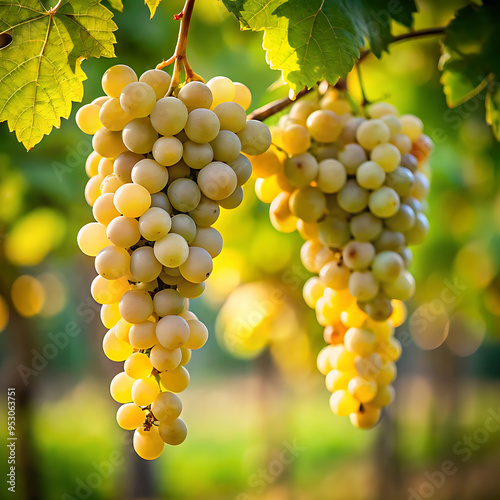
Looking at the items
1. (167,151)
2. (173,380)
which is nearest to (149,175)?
(167,151)

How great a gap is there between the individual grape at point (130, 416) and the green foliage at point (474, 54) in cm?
78

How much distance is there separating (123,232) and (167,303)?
10cm

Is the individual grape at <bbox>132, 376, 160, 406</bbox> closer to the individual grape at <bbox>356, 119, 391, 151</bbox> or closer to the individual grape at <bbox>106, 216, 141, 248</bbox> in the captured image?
the individual grape at <bbox>106, 216, 141, 248</bbox>

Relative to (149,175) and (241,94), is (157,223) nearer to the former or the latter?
(149,175)

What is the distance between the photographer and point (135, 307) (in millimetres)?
586

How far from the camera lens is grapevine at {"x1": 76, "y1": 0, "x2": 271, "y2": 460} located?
587 millimetres

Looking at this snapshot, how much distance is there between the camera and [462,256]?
2459 mm

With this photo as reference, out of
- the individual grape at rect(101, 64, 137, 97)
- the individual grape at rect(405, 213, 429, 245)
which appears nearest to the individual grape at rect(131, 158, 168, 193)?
the individual grape at rect(101, 64, 137, 97)

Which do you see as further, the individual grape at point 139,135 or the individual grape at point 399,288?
the individual grape at point 399,288

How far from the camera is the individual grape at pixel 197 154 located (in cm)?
62

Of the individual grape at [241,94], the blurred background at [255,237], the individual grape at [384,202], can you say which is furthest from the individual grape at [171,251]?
the blurred background at [255,237]

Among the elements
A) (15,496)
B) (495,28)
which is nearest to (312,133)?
(495,28)

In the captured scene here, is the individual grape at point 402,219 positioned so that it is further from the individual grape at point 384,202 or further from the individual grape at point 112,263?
the individual grape at point 112,263

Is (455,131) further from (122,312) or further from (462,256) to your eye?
(122,312)
